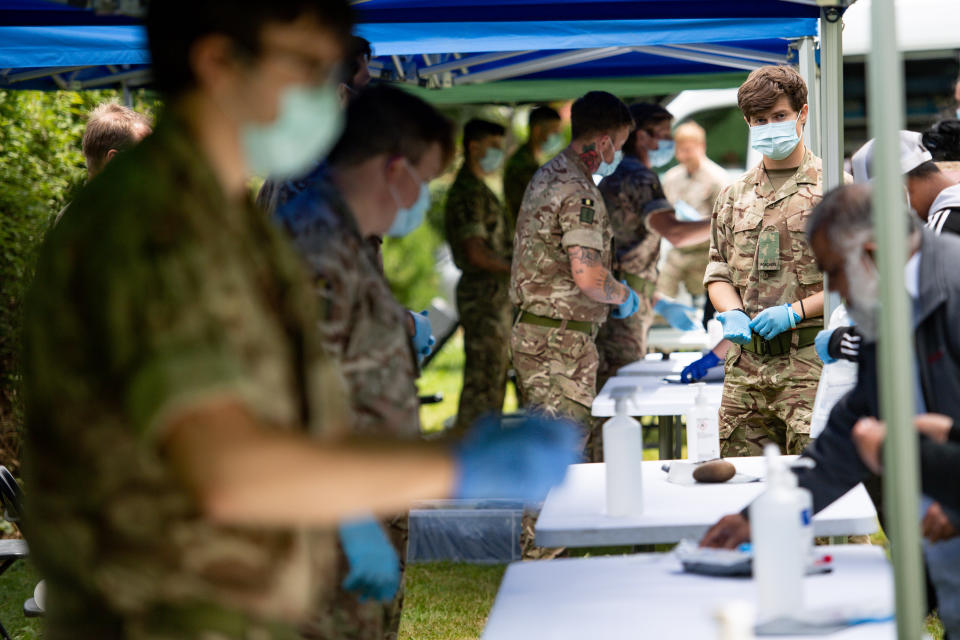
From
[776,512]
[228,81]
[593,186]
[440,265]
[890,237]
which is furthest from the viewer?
[440,265]

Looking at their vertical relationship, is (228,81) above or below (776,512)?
above

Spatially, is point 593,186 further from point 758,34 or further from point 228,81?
point 228,81

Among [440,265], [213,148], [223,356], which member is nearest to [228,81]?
[213,148]

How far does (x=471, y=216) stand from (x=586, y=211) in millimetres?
2472

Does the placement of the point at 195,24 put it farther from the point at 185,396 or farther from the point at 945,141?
the point at 945,141

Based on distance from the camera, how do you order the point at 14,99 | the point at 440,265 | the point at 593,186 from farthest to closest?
the point at 440,265
the point at 14,99
the point at 593,186

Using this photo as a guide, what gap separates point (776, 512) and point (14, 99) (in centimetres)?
552

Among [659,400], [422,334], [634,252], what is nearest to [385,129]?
[422,334]

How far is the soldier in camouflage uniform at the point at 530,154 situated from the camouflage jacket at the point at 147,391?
6.27m

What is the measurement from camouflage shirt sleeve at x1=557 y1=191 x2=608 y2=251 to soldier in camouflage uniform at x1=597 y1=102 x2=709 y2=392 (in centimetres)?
146

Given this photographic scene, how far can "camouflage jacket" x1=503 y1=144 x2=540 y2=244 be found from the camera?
305 inches

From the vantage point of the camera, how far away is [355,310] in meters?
2.09

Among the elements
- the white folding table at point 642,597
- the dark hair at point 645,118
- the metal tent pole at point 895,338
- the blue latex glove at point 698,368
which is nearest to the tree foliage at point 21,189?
the dark hair at point 645,118

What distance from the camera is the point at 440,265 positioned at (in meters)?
14.5
